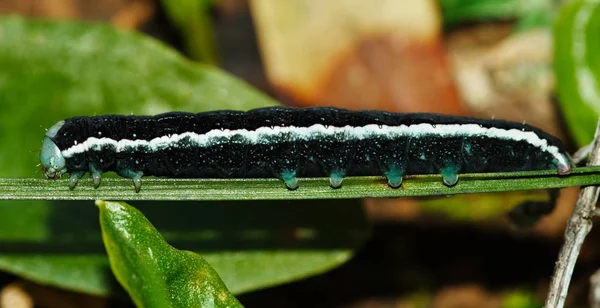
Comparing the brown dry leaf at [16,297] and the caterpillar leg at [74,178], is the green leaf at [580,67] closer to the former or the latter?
the caterpillar leg at [74,178]

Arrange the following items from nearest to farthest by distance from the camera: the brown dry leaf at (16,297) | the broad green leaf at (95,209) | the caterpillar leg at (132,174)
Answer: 1. the caterpillar leg at (132,174)
2. the broad green leaf at (95,209)
3. the brown dry leaf at (16,297)

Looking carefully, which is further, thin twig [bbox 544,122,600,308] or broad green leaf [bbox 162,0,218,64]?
broad green leaf [bbox 162,0,218,64]

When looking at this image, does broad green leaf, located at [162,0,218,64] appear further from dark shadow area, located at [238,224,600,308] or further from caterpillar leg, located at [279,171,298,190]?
caterpillar leg, located at [279,171,298,190]

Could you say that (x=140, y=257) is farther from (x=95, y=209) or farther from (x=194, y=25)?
(x=194, y=25)

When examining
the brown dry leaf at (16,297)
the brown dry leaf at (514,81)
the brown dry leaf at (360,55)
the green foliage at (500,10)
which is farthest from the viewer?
the green foliage at (500,10)

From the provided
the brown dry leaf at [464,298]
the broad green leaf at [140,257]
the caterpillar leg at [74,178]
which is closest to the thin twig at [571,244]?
the broad green leaf at [140,257]

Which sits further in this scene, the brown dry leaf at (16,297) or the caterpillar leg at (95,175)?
the brown dry leaf at (16,297)

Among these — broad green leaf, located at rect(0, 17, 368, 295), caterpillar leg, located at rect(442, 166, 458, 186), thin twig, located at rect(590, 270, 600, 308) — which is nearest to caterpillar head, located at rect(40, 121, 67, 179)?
broad green leaf, located at rect(0, 17, 368, 295)

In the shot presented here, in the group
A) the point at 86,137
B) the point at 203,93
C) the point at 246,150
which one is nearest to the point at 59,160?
the point at 86,137
